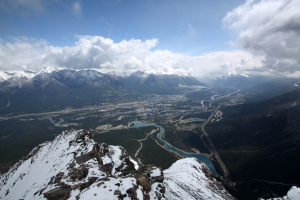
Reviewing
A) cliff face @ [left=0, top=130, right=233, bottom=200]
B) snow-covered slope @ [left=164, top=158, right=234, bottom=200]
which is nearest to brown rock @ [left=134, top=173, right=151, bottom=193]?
cliff face @ [left=0, top=130, right=233, bottom=200]

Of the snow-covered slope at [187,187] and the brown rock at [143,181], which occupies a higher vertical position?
the brown rock at [143,181]

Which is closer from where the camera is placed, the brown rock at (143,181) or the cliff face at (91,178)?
the cliff face at (91,178)

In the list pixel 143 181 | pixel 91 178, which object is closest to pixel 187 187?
pixel 143 181

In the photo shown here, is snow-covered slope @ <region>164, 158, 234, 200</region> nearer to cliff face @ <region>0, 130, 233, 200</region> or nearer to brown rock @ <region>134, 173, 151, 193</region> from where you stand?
cliff face @ <region>0, 130, 233, 200</region>

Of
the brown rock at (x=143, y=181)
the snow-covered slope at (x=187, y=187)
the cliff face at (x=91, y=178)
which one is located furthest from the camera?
the snow-covered slope at (x=187, y=187)

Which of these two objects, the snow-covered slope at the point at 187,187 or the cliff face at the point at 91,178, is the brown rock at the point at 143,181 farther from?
the snow-covered slope at the point at 187,187

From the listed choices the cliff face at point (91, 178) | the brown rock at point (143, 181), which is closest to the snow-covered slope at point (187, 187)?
the cliff face at point (91, 178)

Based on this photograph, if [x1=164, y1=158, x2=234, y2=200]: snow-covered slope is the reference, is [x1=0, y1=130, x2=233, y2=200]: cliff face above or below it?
above

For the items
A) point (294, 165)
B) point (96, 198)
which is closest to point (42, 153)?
point (96, 198)
